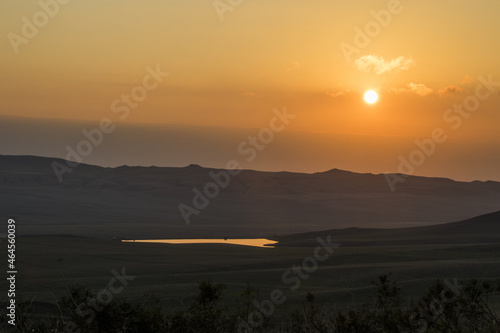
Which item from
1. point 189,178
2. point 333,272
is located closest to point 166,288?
point 333,272

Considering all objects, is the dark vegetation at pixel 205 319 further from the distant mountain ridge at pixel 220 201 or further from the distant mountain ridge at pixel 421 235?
the distant mountain ridge at pixel 220 201

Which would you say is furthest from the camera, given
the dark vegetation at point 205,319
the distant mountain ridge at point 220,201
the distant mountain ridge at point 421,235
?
the distant mountain ridge at point 220,201

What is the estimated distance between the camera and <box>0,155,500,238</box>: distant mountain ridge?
73750 mm

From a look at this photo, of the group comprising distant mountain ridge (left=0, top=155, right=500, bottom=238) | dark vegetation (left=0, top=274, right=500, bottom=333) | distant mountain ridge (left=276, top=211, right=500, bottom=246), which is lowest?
dark vegetation (left=0, top=274, right=500, bottom=333)

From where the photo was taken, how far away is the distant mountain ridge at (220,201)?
7375 cm

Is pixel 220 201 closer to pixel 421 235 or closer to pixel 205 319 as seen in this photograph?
pixel 421 235

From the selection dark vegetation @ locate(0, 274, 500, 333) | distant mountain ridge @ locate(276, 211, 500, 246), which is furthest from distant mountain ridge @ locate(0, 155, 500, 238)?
dark vegetation @ locate(0, 274, 500, 333)

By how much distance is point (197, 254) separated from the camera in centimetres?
3878

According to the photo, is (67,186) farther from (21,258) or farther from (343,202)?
(21,258)

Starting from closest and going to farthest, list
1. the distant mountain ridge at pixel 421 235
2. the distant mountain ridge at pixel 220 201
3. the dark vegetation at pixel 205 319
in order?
the dark vegetation at pixel 205 319, the distant mountain ridge at pixel 421 235, the distant mountain ridge at pixel 220 201

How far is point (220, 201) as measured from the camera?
365 feet

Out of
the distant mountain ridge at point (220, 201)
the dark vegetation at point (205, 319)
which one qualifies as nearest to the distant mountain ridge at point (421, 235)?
the distant mountain ridge at point (220, 201)

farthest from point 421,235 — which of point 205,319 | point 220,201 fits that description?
point 220,201

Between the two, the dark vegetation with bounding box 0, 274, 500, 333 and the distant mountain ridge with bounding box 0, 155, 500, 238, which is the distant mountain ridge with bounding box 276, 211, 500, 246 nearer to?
the distant mountain ridge with bounding box 0, 155, 500, 238
